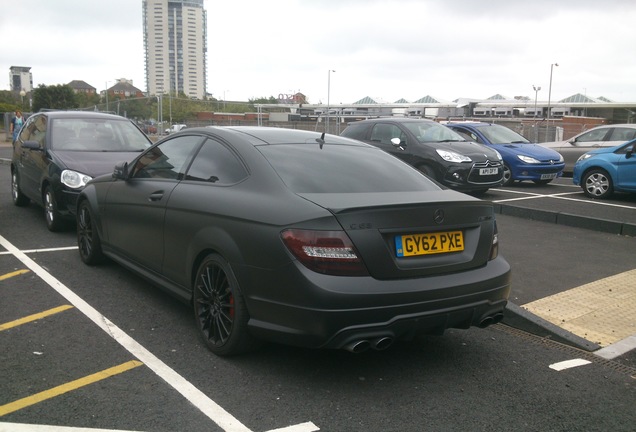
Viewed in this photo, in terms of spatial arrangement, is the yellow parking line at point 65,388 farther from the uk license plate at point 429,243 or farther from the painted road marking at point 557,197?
the painted road marking at point 557,197

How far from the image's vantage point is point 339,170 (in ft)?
14.5

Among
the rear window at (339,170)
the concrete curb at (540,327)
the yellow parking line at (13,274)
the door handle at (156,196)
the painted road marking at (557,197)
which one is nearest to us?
the rear window at (339,170)

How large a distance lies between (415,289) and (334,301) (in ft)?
1.74

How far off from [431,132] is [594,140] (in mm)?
6544

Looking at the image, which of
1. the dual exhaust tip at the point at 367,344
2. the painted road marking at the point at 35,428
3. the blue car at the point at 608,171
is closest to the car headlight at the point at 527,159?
the blue car at the point at 608,171

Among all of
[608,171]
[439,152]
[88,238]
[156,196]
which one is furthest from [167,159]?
[608,171]

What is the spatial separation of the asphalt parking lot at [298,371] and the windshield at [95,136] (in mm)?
3164

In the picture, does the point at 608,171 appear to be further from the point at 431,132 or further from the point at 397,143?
the point at 397,143

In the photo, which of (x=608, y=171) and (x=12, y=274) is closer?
(x=12, y=274)

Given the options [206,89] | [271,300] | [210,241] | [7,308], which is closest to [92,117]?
[7,308]

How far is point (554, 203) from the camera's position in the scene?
39.6 ft

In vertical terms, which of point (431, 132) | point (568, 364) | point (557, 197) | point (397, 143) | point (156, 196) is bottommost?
point (568, 364)

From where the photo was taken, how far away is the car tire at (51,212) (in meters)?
8.13

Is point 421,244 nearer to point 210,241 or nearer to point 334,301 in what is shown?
point 334,301
